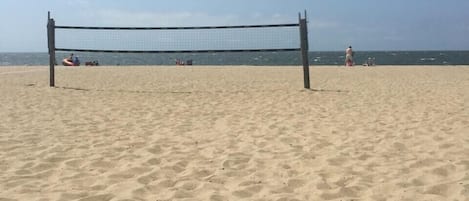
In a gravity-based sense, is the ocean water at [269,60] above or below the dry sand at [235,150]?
above

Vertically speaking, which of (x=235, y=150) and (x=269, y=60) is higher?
(x=269, y=60)

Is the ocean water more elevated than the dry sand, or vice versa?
the ocean water

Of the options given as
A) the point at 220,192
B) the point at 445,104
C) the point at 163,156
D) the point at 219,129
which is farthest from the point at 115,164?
the point at 445,104

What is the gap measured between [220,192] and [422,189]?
1.45 metres

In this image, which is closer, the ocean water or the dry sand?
the dry sand

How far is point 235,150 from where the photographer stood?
474 cm

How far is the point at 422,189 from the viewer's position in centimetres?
351

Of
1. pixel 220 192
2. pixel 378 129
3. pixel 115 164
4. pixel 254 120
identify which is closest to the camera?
pixel 220 192

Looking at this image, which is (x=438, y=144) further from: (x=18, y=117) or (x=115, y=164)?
(x=18, y=117)

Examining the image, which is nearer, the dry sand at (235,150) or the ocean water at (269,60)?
the dry sand at (235,150)

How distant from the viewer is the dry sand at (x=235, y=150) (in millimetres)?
3543

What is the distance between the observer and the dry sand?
3.54m

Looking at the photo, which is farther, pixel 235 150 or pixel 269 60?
pixel 269 60

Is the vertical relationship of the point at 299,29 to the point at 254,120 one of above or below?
above
